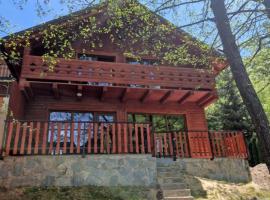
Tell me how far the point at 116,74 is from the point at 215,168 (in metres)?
5.36

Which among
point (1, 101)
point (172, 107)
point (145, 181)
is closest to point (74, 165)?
point (145, 181)

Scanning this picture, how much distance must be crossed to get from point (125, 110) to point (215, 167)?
181 inches

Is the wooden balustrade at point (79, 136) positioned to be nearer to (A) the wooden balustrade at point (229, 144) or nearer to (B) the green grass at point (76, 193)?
(B) the green grass at point (76, 193)

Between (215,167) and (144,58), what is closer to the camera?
(215,167)

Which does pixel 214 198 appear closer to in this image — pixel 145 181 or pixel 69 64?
pixel 145 181

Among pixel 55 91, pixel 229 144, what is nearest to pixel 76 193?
pixel 55 91

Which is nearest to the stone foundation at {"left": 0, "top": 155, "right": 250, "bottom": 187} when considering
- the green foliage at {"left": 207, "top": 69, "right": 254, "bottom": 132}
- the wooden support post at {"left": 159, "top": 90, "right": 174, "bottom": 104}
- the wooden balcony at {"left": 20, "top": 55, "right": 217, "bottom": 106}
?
the wooden balcony at {"left": 20, "top": 55, "right": 217, "bottom": 106}

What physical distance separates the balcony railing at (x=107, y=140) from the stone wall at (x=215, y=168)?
1.11ft

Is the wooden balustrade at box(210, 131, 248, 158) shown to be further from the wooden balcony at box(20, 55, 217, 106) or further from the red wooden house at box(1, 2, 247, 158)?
the wooden balcony at box(20, 55, 217, 106)

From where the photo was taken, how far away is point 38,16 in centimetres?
802

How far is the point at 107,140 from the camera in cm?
886

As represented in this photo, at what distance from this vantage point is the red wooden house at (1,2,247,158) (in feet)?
37.6

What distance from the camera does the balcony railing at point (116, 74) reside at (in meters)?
11.6

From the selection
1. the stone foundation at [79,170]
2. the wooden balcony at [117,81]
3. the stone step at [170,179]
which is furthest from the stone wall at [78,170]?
the wooden balcony at [117,81]
